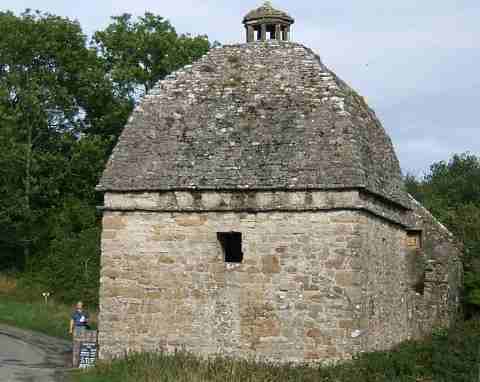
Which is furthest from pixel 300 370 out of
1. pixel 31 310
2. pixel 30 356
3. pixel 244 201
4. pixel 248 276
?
pixel 31 310


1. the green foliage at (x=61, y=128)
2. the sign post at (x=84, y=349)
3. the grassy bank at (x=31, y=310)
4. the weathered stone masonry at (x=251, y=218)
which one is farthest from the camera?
the green foliage at (x=61, y=128)

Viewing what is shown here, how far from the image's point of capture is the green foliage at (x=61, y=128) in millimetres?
33562

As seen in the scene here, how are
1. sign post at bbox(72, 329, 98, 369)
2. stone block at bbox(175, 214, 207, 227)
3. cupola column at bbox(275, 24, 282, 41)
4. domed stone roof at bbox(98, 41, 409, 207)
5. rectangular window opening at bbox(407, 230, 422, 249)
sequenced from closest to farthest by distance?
domed stone roof at bbox(98, 41, 409, 207), stone block at bbox(175, 214, 207, 227), sign post at bbox(72, 329, 98, 369), cupola column at bbox(275, 24, 282, 41), rectangular window opening at bbox(407, 230, 422, 249)

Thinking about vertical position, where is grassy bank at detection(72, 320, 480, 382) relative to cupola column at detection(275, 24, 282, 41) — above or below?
below

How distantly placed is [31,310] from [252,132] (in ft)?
44.3

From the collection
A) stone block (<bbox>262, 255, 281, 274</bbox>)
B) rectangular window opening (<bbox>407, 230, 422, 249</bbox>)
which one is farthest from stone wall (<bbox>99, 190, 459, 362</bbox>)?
rectangular window opening (<bbox>407, 230, 422, 249</bbox>)

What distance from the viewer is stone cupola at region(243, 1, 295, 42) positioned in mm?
19844

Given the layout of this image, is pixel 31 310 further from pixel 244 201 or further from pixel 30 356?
pixel 244 201

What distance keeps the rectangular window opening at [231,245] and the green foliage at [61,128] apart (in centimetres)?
1423

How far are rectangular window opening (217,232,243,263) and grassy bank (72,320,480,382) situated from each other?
8.00ft

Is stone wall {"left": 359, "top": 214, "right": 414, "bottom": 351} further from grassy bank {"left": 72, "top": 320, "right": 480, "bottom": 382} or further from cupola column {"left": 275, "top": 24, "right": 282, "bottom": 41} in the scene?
cupola column {"left": 275, "top": 24, "right": 282, "bottom": 41}

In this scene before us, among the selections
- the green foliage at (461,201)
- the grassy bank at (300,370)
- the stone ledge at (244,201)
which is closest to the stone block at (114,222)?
the stone ledge at (244,201)

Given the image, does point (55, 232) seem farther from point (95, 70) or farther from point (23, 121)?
point (95, 70)

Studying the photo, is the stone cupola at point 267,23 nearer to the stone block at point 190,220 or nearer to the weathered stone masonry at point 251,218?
the weathered stone masonry at point 251,218
